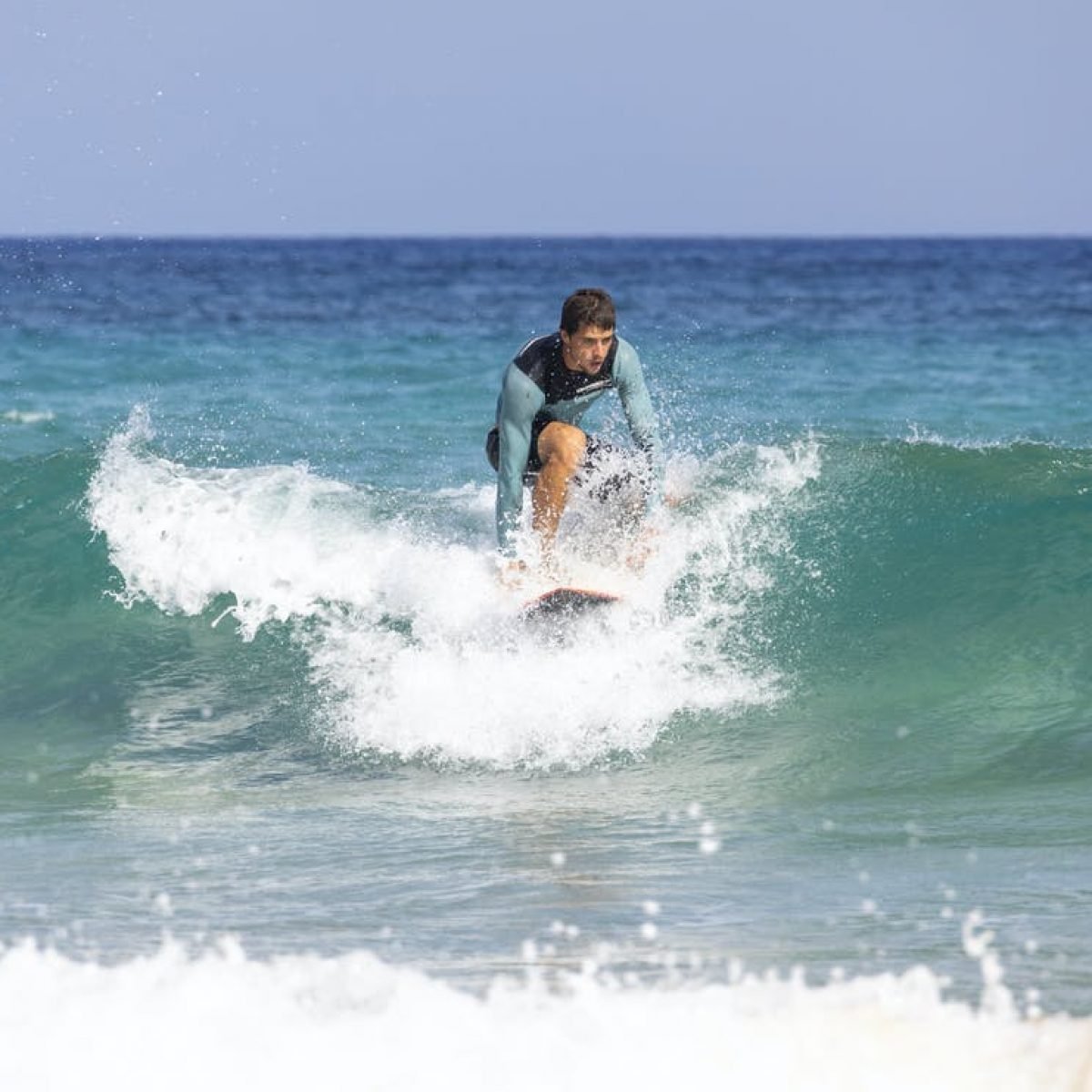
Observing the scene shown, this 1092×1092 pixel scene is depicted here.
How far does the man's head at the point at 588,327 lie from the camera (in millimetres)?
7344

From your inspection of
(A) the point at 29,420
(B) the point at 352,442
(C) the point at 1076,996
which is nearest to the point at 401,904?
(C) the point at 1076,996

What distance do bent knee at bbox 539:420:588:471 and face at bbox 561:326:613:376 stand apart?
28 cm

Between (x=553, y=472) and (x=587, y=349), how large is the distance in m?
0.62

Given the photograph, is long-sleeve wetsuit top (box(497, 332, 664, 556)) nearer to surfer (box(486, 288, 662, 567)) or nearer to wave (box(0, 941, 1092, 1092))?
surfer (box(486, 288, 662, 567))

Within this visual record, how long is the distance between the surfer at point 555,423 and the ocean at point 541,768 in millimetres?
306

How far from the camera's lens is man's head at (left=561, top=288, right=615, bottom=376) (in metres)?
7.34

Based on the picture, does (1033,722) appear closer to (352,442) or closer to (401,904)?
(401,904)

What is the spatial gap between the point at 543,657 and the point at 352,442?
7.76 m

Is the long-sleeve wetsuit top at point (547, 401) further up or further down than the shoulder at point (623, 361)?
further down

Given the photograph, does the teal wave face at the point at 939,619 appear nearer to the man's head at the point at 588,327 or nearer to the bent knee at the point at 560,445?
the bent knee at the point at 560,445

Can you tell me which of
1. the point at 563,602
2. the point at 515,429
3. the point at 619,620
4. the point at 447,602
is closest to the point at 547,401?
the point at 515,429

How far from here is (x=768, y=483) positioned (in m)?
10.4

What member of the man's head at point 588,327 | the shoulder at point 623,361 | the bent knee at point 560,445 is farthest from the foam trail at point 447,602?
the man's head at point 588,327

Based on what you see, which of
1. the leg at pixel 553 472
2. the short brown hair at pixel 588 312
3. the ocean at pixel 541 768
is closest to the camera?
the ocean at pixel 541 768
